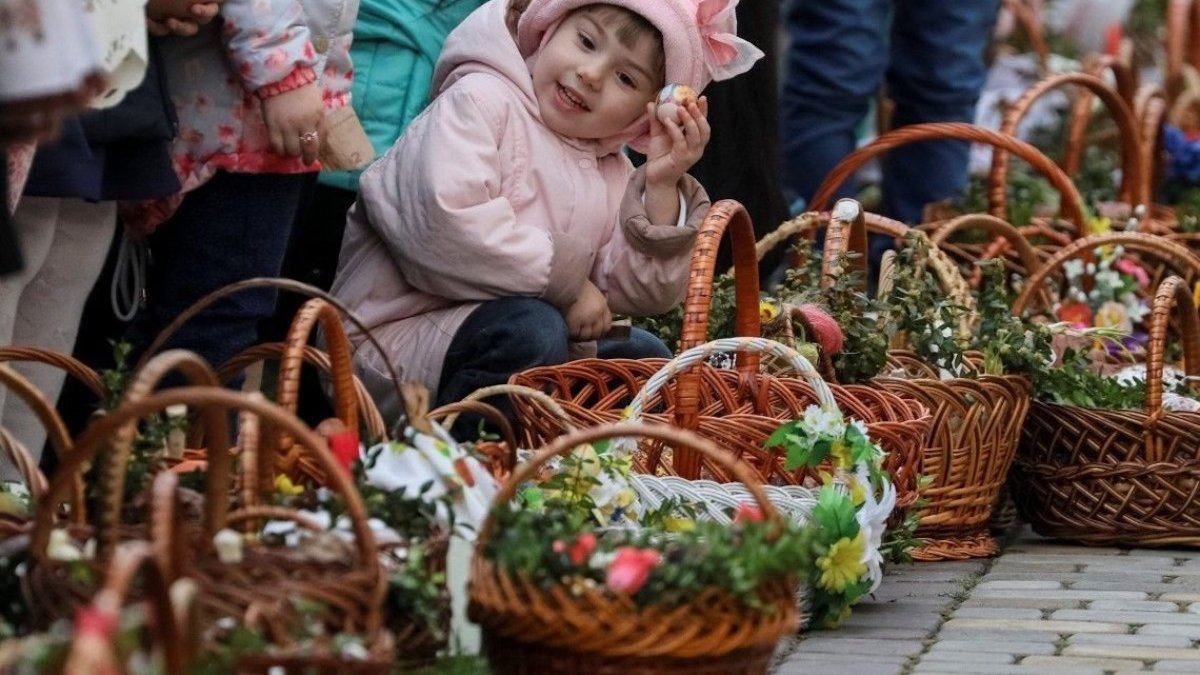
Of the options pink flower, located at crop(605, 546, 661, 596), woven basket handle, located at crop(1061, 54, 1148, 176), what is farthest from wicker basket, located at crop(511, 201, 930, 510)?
woven basket handle, located at crop(1061, 54, 1148, 176)

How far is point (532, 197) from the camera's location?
13.8 ft

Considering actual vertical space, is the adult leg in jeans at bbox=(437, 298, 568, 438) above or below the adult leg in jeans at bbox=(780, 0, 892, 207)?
below

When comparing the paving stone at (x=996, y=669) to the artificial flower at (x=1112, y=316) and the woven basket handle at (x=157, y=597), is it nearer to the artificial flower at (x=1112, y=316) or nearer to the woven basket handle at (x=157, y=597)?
the woven basket handle at (x=157, y=597)

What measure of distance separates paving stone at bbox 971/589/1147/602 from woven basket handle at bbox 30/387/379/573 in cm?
184

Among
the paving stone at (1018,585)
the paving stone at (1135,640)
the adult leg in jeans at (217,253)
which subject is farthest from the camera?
the paving stone at (1018,585)

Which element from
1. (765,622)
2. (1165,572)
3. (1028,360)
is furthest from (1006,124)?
(765,622)

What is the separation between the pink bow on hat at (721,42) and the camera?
4215mm

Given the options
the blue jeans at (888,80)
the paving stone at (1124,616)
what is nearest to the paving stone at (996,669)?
the paving stone at (1124,616)

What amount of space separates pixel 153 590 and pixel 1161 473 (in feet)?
9.31

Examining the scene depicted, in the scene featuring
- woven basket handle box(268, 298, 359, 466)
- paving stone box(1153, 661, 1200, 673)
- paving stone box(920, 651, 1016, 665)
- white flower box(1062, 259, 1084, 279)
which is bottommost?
paving stone box(920, 651, 1016, 665)

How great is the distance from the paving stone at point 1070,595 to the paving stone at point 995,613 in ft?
0.36

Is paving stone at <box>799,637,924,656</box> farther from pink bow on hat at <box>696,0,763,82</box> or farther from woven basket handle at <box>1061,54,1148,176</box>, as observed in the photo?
woven basket handle at <box>1061,54,1148,176</box>

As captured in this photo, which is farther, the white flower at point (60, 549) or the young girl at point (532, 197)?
the young girl at point (532, 197)

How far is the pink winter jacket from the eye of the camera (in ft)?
13.2
